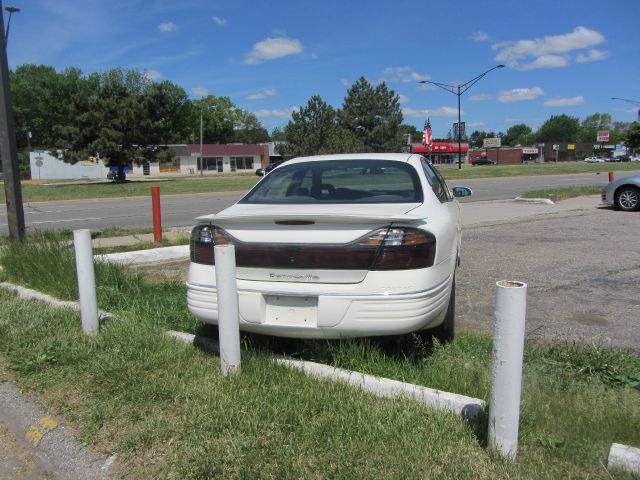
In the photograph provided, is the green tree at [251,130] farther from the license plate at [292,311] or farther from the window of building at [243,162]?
the license plate at [292,311]

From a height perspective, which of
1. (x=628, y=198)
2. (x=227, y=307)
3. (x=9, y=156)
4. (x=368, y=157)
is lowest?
(x=628, y=198)

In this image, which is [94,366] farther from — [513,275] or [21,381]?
[513,275]

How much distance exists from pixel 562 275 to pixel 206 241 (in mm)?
4513

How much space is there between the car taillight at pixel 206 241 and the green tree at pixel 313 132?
36.0 m

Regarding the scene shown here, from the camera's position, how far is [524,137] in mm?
186250

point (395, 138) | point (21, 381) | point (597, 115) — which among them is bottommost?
point (21, 381)

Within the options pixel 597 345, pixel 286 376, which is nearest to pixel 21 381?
pixel 286 376

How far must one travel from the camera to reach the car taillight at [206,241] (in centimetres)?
366

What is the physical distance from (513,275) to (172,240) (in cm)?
566

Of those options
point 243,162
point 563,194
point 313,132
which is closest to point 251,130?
point 243,162

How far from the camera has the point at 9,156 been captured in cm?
731

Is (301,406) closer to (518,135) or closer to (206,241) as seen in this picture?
(206,241)

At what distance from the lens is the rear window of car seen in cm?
433

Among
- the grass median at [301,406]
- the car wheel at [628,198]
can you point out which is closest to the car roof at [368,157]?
the grass median at [301,406]
